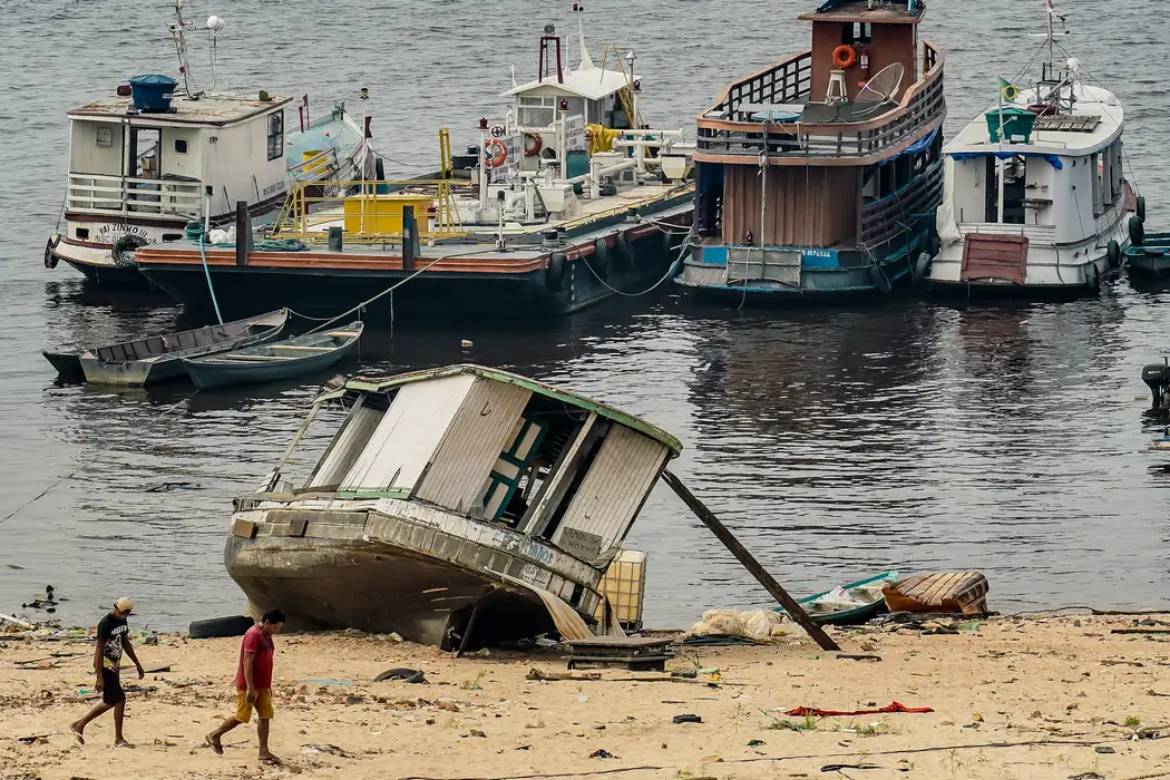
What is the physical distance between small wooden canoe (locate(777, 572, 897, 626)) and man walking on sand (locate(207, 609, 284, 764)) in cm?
845

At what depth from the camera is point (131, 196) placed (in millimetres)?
45594

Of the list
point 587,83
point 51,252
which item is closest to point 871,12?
point 587,83

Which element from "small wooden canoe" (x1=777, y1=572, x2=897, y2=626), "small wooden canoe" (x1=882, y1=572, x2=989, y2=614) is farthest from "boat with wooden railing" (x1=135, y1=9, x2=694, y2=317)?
"small wooden canoe" (x1=882, y1=572, x2=989, y2=614)

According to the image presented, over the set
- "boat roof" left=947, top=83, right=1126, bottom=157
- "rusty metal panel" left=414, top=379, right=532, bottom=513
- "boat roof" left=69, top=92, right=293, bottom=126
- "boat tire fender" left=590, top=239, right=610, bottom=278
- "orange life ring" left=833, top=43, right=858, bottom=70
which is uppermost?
"orange life ring" left=833, top=43, right=858, bottom=70

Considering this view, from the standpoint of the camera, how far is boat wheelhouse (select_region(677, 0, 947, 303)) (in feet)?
142

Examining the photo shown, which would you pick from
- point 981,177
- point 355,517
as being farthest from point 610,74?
point 355,517

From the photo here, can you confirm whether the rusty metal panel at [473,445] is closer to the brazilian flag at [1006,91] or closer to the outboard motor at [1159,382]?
Result: the outboard motor at [1159,382]

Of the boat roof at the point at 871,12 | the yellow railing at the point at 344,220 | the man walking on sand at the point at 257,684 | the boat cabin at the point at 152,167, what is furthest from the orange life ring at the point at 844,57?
the man walking on sand at the point at 257,684

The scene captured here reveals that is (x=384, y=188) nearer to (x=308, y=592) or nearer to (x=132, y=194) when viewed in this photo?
(x=132, y=194)

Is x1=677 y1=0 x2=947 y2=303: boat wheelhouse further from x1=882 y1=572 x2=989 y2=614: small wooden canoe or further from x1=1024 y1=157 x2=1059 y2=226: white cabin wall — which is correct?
x1=882 y1=572 x2=989 y2=614: small wooden canoe

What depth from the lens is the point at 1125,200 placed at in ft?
Result: 164

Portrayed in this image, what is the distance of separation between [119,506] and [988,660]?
44.9ft

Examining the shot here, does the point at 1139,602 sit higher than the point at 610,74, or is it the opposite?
the point at 610,74

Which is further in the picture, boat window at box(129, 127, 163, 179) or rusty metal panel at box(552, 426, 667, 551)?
boat window at box(129, 127, 163, 179)
